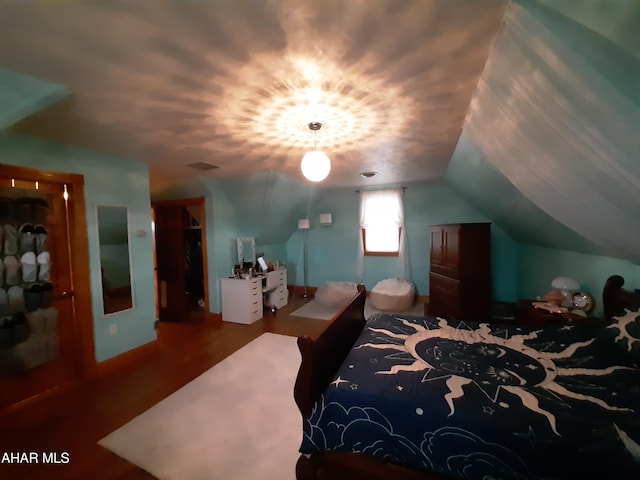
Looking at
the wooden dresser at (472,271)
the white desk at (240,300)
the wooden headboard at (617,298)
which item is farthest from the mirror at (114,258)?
the wooden headboard at (617,298)

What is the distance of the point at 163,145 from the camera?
255 centimetres

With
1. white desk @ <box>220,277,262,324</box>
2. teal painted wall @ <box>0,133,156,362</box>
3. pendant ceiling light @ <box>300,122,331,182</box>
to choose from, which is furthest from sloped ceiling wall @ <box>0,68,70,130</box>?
white desk @ <box>220,277,262,324</box>

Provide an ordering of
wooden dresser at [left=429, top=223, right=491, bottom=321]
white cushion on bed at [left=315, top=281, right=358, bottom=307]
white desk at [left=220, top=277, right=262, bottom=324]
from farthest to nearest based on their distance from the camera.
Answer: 1. white cushion on bed at [left=315, top=281, right=358, bottom=307]
2. white desk at [left=220, top=277, right=262, bottom=324]
3. wooden dresser at [left=429, top=223, right=491, bottom=321]

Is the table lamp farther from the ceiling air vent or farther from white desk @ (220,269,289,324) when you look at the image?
the ceiling air vent

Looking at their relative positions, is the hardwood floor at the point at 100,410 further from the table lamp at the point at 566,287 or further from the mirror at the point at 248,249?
the table lamp at the point at 566,287

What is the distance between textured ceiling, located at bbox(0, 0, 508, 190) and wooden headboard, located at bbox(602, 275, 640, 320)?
1.92 meters

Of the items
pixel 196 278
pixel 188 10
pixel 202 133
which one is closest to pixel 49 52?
pixel 188 10

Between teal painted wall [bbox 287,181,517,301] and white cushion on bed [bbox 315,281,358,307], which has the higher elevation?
teal painted wall [bbox 287,181,517,301]

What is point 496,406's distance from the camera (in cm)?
128

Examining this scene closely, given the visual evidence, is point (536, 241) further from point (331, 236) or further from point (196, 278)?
point (196, 278)

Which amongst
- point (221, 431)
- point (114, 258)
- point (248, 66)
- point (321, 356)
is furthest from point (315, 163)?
point (114, 258)

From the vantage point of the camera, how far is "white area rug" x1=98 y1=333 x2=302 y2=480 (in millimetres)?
1652

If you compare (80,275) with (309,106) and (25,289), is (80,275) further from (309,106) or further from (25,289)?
(309,106)

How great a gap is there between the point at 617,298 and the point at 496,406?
190 centimetres
